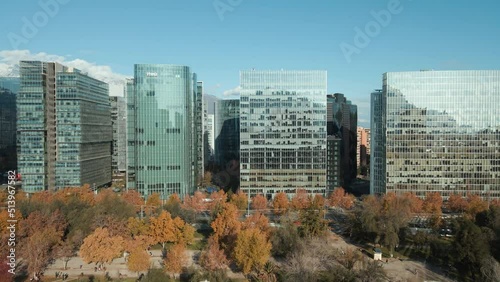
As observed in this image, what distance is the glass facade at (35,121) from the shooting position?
5769cm

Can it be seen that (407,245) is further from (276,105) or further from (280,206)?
(276,105)

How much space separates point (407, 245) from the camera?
40.0m

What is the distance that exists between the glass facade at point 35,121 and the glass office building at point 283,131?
93.4 feet

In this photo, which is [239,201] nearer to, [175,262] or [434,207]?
[175,262]

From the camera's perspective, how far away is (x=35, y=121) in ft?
192

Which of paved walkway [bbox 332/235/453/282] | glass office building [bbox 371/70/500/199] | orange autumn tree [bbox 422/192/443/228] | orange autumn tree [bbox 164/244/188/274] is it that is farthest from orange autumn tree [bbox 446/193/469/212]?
orange autumn tree [bbox 164/244/188/274]

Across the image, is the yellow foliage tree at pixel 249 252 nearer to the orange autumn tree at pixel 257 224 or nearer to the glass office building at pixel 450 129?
the orange autumn tree at pixel 257 224

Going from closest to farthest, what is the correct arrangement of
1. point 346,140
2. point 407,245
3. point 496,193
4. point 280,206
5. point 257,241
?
point 257,241 → point 407,245 → point 280,206 → point 496,193 → point 346,140

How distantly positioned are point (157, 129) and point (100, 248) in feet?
95.3

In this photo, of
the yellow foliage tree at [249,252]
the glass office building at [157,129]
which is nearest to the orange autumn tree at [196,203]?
the glass office building at [157,129]

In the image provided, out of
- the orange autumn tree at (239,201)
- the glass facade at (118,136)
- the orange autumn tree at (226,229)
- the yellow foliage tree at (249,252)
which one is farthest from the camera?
the glass facade at (118,136)

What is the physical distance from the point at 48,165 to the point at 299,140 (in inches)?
1474

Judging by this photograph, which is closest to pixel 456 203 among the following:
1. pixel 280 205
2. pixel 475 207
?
pixel 475 207

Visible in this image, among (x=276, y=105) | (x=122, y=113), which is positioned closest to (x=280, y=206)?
(x=276, y=105)
